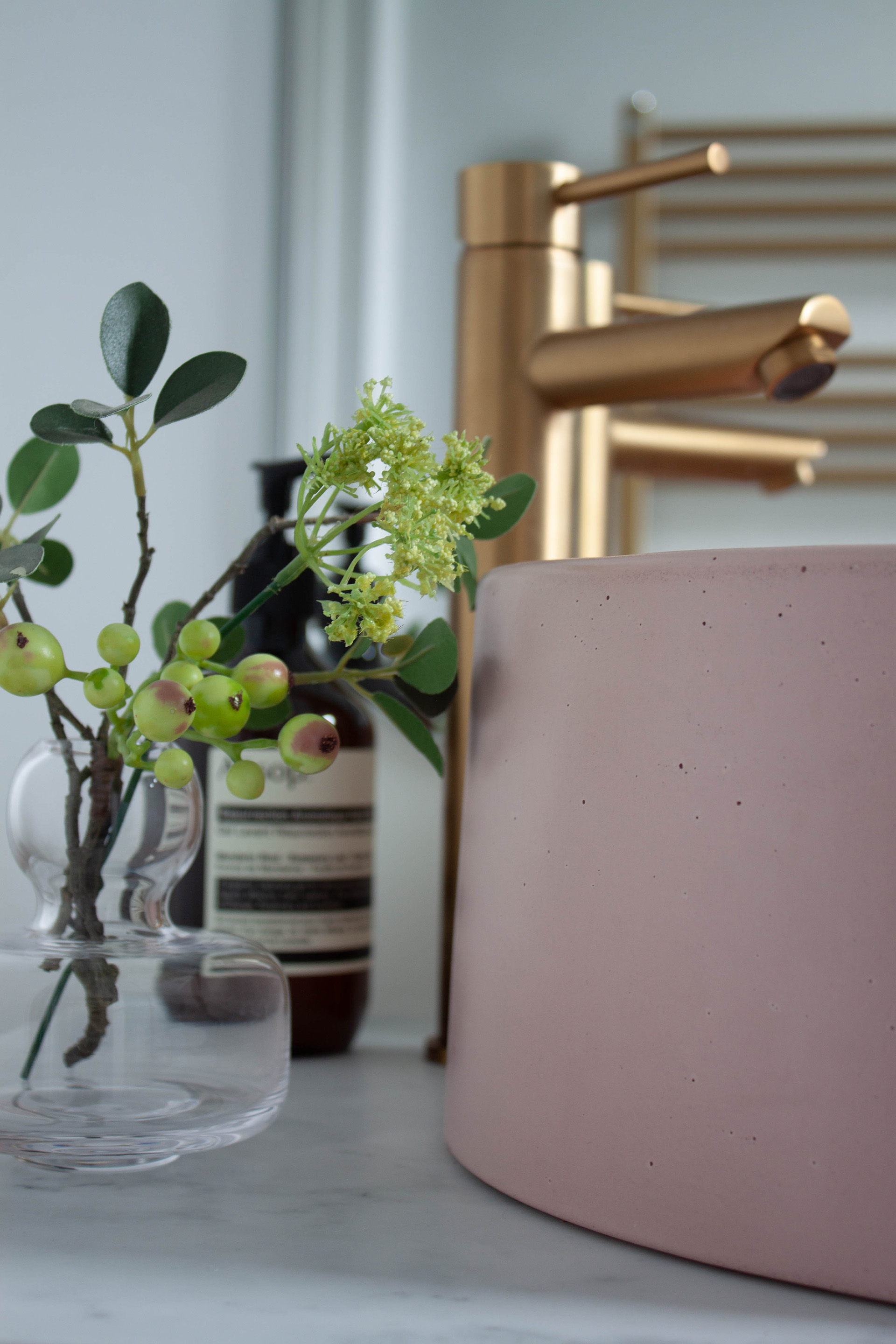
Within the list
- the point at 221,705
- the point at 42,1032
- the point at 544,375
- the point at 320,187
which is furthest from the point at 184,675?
the point at 320,187

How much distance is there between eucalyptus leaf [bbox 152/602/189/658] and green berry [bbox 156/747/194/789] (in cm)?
12

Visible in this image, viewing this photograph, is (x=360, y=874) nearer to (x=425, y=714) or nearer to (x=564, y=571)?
(x=425, y=714)

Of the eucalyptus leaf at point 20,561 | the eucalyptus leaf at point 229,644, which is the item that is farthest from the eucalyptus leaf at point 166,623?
the eucalyptus leaf at point 20,561

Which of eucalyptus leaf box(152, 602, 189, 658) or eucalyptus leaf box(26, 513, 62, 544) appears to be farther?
eucalyptus leaf box(152, 602, 189, 658)

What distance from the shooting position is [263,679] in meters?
0.37

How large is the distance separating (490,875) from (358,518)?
12cm

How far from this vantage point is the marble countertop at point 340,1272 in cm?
27

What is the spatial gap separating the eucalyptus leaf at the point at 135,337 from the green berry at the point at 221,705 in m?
0.09

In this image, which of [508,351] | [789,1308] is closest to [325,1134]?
[789,1308]

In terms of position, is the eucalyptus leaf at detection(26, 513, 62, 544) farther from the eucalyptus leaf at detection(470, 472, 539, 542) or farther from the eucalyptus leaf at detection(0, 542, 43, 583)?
the eucalyptus leaf at detection(470, 472, 539, 542)

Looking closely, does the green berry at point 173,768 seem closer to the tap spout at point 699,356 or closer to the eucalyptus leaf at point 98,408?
the eucalyptus leaf at point 98,408

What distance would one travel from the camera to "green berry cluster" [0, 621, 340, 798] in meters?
0.34

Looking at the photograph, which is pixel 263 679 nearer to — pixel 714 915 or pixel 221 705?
pixel 221 705

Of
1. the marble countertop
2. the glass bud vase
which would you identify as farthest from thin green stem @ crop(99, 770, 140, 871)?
the marble countertop
